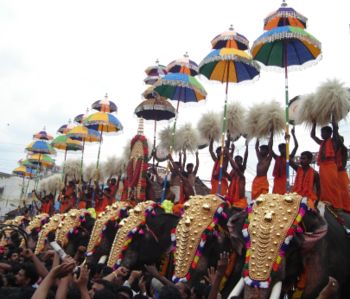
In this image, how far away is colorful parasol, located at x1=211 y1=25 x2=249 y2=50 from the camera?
8.12 m

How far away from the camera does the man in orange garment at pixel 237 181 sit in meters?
7.12

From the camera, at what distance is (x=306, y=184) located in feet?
19.4

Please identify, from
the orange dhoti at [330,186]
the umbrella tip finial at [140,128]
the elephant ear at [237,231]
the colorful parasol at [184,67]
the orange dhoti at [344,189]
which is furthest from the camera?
the umbrella tip finial at [140,128]

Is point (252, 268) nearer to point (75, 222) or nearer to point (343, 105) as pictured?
point (343, 105)

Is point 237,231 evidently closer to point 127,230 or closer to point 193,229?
point 193,229

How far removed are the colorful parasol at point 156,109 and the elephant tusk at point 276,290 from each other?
A: 6.46m

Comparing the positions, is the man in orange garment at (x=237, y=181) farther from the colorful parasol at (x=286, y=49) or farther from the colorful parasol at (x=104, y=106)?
the colorful parasol at (x=104, y=106)

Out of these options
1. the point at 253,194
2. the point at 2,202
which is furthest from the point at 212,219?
the point at 2,202

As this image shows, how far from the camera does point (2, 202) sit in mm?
41906

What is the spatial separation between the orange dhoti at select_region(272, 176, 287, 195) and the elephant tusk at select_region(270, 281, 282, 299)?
2571mm

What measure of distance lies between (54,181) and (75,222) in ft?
38.6

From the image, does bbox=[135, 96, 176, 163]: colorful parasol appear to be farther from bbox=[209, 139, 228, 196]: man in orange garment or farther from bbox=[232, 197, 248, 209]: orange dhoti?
bbox=[232, 197, 248, 209]: orange dhoti

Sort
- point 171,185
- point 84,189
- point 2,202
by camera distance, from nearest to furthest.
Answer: point 171,185
point 84,189
point 2,202

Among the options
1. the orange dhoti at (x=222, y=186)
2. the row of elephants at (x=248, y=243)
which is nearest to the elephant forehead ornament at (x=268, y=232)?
the row of elephants at (x=248, y=243)
